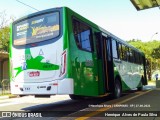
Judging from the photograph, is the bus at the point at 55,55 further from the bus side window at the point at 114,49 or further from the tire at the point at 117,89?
the bus side window at the point at 114,49

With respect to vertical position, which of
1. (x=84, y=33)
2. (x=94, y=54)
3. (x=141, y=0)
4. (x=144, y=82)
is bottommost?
(x=144, y=82)

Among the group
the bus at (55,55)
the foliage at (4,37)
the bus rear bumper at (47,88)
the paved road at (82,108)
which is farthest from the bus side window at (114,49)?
the foliage at (4,37)

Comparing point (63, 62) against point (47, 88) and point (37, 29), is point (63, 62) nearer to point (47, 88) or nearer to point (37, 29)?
point (47, 88)

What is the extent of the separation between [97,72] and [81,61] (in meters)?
1.71

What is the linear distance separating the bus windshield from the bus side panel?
50 centimetres

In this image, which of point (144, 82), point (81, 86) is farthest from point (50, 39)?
point (144, 82)

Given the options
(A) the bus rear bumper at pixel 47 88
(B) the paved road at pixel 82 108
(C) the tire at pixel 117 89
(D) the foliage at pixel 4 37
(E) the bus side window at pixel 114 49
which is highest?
(D) the foliage at pixel 4 37

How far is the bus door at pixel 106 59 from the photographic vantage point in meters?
11.9

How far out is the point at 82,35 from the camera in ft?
33.9

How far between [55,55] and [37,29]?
47.4 inches

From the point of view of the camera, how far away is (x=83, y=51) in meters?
10.2

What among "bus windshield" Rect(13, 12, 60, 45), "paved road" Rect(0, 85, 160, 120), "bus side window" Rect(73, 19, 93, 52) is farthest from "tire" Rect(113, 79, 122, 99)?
"bus windshield" Rect(13, 12, 60, 45)

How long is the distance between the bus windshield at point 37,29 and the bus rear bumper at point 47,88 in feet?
4.64

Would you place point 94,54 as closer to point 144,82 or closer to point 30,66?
point 30,66
